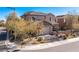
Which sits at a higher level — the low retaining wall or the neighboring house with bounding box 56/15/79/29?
the neighboring house with bounding box 56/15/79/29

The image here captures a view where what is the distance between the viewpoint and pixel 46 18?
2785mm

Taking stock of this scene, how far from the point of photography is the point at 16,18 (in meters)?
2.76

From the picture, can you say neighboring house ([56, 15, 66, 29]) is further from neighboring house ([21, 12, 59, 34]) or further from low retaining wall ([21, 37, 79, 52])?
low retaining wall ([21, 37, 79, 52])

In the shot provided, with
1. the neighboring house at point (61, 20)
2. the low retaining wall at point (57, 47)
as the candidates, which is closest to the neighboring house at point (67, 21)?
the neighboring house at point (61, 20)

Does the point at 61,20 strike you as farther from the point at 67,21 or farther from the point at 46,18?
the point at 46,18

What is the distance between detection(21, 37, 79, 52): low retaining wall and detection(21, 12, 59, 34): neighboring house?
6.3 inches

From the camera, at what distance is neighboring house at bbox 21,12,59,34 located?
2764 millimetres

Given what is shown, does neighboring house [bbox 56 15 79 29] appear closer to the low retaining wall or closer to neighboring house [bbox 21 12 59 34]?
neighboring house [bbox 21 12 59 34]

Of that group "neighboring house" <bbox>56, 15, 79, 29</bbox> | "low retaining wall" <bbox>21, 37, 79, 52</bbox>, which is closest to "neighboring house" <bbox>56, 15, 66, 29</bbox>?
"neighboring house" <bbox>56, 15, 79, 29</bbox>

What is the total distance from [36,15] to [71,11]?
404 mm
